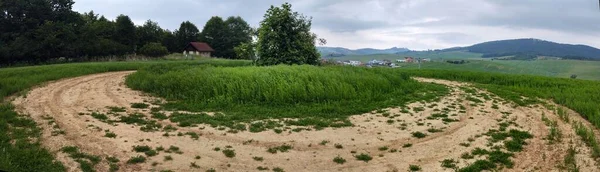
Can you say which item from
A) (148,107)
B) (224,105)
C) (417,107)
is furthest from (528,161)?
(148,107)

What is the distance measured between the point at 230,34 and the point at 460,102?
56527 millimetres

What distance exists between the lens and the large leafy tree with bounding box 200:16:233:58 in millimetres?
63588

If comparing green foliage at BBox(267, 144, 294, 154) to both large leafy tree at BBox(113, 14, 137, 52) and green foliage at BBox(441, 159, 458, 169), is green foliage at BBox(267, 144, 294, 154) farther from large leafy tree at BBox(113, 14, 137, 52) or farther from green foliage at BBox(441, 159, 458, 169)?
large leafy tree at BBox(113, 14, 137, 52)

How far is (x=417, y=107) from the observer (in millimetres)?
11164

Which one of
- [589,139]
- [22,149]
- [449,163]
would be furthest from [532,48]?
[22,149]

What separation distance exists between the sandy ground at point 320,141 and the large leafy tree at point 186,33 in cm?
5144

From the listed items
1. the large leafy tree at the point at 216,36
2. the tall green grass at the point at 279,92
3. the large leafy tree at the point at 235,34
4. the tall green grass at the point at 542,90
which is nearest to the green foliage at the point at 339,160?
the tall green grass at the point at 279,92

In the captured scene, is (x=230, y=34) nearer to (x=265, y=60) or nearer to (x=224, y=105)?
(x=265, y=60)

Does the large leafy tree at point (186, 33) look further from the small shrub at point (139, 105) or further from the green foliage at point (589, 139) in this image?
the green foliage at point (589, 139)

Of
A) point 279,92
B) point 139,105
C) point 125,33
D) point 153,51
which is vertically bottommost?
point 139,105

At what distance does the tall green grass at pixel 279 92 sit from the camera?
10388 millimetres

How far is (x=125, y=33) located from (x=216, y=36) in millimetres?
20282

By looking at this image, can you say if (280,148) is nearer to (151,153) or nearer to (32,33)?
(151,153)

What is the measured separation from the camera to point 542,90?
15.9 metres
